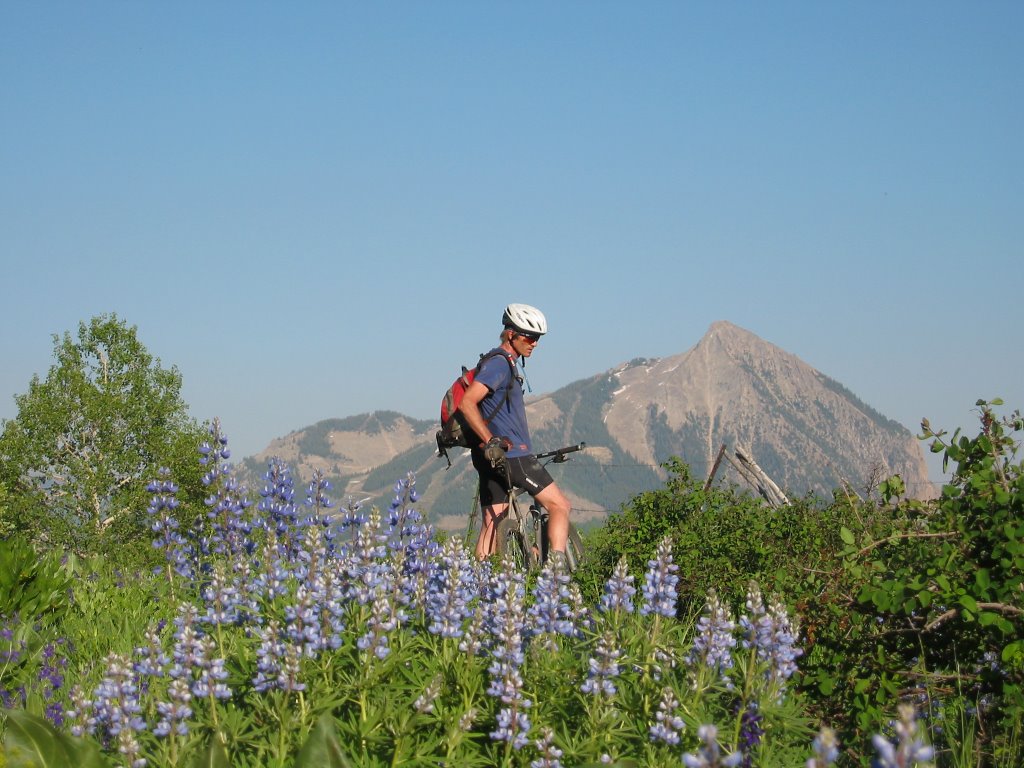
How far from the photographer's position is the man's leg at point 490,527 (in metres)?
9.25

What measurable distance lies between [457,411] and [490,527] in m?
1.14

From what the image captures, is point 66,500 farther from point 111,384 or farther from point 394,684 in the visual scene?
point 394,684

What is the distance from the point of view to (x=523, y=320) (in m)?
9.05

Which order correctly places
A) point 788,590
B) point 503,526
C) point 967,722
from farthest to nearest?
point 503,526 → point 788,590 → point 967,722

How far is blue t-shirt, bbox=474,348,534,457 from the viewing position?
8.87 metres

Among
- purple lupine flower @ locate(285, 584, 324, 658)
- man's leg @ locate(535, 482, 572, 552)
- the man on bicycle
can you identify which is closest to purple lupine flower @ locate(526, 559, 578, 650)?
purple lupine flower @ locate(285, 584, 324, 658)

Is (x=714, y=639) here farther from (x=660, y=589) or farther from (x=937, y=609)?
(x=937, y=609)

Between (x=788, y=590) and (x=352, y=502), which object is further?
(x=788, y=590)

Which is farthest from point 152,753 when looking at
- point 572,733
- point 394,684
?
point 572,733

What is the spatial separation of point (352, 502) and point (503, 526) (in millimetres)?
4621

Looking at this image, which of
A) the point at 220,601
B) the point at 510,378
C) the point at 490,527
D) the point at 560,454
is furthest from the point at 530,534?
the point at 220,601

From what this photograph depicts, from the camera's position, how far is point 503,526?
9.98m

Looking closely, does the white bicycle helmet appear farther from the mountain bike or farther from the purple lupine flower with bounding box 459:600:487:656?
the purple lupine flower with bounding box 459:600:487:656

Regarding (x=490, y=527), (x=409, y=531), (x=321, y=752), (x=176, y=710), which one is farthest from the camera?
(x=490, y=527)
